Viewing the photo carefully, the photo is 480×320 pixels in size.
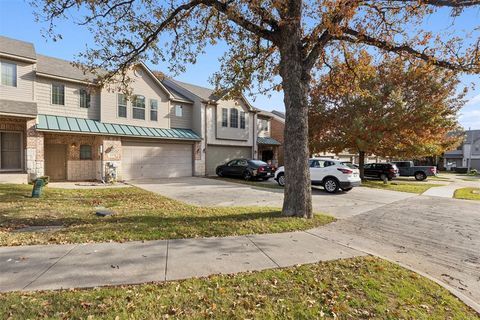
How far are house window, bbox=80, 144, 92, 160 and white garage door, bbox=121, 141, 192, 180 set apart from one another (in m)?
1.93

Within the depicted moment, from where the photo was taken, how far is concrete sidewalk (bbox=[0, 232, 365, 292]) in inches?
153

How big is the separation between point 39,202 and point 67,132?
6698mm

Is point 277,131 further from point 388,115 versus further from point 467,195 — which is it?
point 467,195

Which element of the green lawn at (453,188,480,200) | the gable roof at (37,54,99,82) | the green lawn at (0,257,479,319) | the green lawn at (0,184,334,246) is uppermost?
the gable roof at (37,54,99,82)

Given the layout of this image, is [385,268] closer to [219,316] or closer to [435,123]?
[219,316]

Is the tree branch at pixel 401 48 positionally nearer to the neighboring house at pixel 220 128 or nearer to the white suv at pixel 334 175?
the white suv at pixel 334 175

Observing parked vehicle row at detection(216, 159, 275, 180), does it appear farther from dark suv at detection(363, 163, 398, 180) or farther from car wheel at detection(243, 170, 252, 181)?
dark suv at detection(363, 163, 398, 180)

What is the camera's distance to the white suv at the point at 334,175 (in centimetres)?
1406

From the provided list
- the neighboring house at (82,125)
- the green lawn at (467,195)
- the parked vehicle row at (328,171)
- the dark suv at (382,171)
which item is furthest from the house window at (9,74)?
the dark suv at (382,171)

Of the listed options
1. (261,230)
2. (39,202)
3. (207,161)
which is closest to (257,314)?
(261,230)

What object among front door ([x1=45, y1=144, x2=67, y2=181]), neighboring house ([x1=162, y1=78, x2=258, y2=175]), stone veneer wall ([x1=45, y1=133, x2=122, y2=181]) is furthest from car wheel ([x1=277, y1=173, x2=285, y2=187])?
front door ([x1=45, y1=144, x2=67, y2=181])

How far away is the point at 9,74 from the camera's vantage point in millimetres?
14266

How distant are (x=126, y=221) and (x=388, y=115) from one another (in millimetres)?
17682

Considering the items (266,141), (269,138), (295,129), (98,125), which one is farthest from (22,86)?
Result: (269,138)
